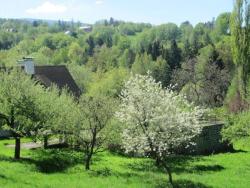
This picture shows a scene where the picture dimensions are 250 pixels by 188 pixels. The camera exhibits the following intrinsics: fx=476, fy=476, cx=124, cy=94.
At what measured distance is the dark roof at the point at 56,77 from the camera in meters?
55.9

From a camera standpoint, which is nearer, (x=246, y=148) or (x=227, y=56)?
(x=246, y=148)

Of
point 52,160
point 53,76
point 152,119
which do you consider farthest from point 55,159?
point 53,76

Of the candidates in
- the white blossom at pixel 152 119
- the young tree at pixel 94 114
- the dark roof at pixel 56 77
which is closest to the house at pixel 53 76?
the dark roof at pixel 56 77

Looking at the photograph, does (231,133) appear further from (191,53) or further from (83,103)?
(191,53)

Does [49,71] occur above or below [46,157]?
above

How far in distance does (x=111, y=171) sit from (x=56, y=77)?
29129 millimetres

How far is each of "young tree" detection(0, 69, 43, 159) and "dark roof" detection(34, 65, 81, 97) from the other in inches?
890

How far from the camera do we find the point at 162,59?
117 meters

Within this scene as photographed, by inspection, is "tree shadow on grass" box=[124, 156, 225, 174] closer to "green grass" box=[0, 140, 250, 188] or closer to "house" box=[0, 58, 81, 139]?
"green grass" box=[0, 140, 250, 188]

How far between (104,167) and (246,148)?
66.0 feet

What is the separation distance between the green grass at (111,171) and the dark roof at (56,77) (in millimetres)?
18020

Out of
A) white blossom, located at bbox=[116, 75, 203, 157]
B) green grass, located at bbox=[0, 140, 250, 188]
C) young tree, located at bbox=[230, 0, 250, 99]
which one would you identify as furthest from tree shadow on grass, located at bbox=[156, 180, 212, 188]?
young tree, located at bbox=[230, 0, 250, 99]

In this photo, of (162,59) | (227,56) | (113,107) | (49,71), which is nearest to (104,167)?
(113,107)

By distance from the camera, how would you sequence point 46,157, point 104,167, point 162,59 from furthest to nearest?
point 162,59, point 46,157, point 104,167
